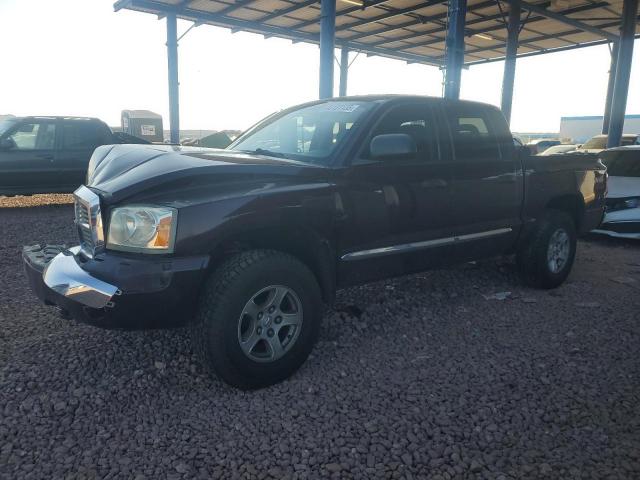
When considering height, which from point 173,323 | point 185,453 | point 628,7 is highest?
point 628,7

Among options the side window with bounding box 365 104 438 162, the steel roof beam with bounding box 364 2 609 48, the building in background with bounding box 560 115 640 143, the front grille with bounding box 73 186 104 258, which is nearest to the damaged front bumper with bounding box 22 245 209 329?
the front grille with bounding box 73 186 104 258

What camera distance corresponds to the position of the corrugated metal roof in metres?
15.4

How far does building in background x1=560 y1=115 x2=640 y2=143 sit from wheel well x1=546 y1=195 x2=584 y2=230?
49.6 metres

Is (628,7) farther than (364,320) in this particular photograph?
Yes

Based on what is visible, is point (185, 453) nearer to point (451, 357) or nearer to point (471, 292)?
point (451, 357)

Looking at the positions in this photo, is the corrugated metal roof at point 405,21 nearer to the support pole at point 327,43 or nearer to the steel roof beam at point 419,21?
the steel roof beam at point 419,21

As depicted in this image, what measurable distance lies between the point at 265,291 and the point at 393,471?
1.17 m

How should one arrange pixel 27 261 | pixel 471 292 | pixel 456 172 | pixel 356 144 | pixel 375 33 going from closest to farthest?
pixel 27 261 < pixel 356 144 < pixel 456 172 < pixel 471 292 < pixel 375 33

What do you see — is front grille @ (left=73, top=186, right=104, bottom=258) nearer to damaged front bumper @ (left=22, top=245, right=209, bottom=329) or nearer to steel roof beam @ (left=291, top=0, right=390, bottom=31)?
damaged front bumper @ (left=22, top=245, right=209, bottom=329)

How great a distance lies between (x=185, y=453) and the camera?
2.31 m

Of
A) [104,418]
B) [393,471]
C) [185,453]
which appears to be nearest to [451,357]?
[393,471]

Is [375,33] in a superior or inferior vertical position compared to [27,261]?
superior

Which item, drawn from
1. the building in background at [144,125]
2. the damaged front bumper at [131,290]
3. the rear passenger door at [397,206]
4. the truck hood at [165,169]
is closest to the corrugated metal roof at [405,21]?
the building in background at [144,125]

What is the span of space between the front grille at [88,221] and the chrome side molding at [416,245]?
4.89ft
